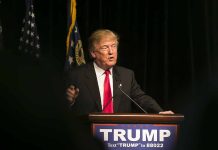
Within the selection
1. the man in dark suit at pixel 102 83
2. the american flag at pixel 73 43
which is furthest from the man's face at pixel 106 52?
the american flag at pixel 73 43

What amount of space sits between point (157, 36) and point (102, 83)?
122cm

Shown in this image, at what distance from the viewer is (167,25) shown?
415 cm

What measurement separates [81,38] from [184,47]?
1.08 metres

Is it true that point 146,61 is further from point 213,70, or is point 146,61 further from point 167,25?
point 213,70

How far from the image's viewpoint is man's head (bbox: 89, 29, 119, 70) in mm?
3219

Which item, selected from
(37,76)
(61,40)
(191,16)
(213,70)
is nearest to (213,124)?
(213,70)

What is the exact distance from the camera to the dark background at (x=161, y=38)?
3.98 meters

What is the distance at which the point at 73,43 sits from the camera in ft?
12.2

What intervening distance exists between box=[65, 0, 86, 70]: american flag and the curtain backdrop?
27 centimetres

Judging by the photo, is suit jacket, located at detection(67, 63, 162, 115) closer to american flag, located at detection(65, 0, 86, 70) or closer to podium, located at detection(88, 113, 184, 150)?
american flag, located at detection(65, 0, 86, 70)

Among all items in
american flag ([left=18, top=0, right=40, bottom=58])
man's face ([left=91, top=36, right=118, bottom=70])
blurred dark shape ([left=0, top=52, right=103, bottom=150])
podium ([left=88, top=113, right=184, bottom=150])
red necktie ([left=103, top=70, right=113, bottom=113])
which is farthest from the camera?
american flag ([left=18, top=0, right=40, bottom=58])

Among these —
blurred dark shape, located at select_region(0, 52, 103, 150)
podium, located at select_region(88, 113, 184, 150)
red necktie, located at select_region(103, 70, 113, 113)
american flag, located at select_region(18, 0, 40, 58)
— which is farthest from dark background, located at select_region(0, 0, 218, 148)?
blurred dark shape, located at select_region(0, 52, 103, 150)

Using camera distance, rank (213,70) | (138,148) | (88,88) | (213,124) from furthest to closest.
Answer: (213,70) < (213,124) < (88,88) < (138,148)

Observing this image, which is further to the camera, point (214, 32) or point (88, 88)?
point (214, 32)
